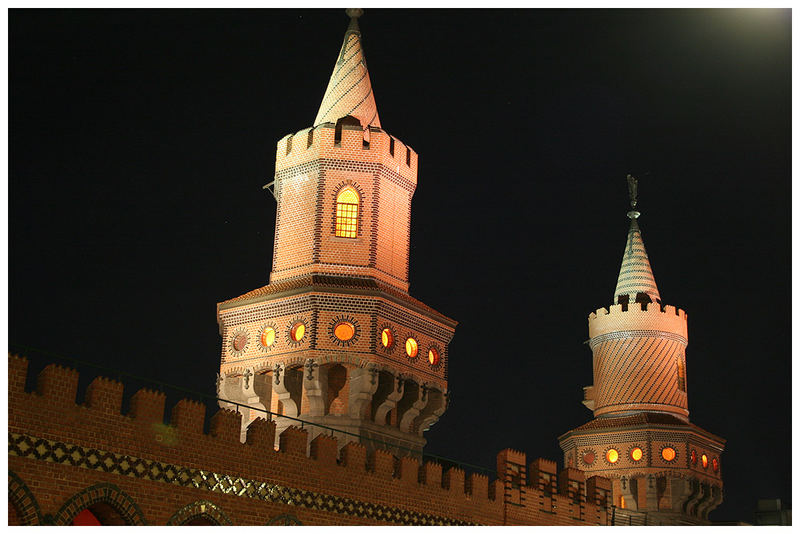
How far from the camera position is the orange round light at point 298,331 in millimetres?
28547

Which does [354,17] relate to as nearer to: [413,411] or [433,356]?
[433,356]

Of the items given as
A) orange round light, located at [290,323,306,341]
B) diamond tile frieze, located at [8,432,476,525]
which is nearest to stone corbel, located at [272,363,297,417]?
orange round light, located at [290,323,306,341]

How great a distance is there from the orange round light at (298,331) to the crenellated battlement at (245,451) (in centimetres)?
342

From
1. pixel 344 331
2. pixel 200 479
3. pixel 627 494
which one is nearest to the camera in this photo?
pixel 200 479

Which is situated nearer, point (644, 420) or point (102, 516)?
point (102, 516)

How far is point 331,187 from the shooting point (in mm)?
30250

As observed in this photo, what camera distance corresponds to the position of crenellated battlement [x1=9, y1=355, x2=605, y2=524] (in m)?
19.6

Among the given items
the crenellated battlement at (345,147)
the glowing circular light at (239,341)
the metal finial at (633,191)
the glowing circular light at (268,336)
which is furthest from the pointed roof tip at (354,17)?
the metal finial at (633,191)

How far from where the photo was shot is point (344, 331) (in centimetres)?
2836

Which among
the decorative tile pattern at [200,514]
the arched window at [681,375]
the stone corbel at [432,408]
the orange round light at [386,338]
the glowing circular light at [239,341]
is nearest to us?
the decorative tile pattern at [200,514]

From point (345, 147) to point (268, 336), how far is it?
5131 mm

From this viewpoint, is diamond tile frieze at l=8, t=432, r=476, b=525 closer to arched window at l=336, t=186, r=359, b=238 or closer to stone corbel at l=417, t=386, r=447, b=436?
stone corbel at l=417, t=386, r=447, b=436

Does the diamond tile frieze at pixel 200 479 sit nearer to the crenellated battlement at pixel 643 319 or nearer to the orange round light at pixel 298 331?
the orange round light at pixel 298 331

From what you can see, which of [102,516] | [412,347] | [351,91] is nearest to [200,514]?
[102,516]
